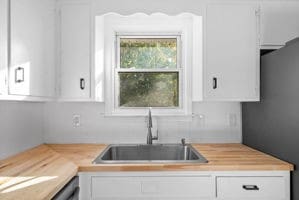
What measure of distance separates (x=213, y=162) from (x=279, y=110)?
0.54m

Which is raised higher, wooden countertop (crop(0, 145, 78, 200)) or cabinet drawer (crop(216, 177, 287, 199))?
wooden countertop (crop(0, 145, 78, 200))

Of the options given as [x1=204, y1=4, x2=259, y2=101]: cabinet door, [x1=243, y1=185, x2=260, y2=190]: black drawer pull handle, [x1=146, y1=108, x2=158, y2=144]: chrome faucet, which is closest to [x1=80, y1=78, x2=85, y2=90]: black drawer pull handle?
[x1=146, y1=108, x2=158, y2=144]: chrome faucet

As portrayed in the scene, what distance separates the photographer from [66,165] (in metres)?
1.63

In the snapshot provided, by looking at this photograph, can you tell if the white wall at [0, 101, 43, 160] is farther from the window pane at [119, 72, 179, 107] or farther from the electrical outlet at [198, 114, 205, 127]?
the electrical outlet at [198, 114, 205, 127]

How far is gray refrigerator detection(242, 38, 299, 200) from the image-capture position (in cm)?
159

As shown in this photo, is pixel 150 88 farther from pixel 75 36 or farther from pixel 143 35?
pixel 75 36

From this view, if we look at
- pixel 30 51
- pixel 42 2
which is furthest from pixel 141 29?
pixel 30 51

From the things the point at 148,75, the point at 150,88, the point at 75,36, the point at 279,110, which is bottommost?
the point at 279,110

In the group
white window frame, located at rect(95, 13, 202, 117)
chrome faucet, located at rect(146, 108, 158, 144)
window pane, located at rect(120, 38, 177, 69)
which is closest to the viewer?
chrome faucet, located at rect(146, 108, 158, 144)

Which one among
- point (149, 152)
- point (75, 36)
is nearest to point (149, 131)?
point (149, 152)

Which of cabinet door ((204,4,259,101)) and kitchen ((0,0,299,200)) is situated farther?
cabinet door ((204,4,259,101))

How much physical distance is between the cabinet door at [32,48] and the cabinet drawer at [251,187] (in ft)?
4.31

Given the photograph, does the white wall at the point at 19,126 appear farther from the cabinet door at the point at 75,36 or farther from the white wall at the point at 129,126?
the cabinet door at the point at 75,36

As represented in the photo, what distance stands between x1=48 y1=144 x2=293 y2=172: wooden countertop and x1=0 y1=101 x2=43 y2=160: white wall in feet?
0.83
